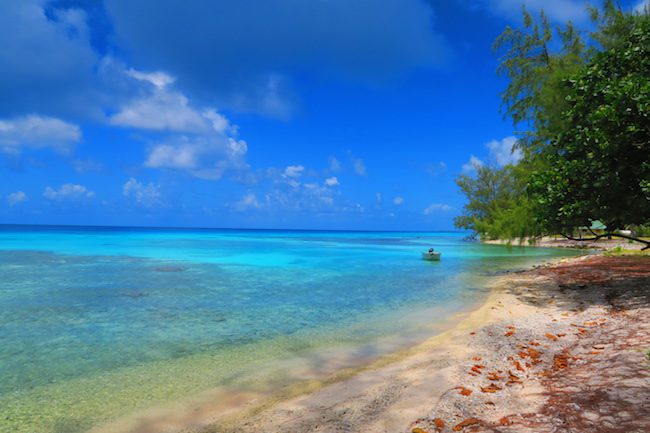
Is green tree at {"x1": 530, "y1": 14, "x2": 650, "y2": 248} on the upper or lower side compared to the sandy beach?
upper

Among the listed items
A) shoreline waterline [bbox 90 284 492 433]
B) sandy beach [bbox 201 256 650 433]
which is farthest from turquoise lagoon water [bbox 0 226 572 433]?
sandy beach [bbox 201 256 650 433]

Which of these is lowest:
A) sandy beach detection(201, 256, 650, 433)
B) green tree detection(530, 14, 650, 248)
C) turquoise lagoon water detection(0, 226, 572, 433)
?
turquoise lagoon water detection(0, 226, 572, 433)

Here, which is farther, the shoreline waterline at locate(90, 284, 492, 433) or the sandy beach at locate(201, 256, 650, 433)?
the shoreline waterline at locate(90, 284, 492, 433)

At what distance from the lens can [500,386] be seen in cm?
506

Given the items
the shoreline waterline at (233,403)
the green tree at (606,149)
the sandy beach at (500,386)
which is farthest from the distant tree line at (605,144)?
the shoreline waterline at (233,403)

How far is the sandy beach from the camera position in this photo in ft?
12.7

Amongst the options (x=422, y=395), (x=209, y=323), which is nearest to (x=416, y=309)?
(x=209, y=323)

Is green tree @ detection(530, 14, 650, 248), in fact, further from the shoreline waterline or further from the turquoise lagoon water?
the shoreline waterline

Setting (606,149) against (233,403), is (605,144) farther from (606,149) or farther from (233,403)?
(233,403)

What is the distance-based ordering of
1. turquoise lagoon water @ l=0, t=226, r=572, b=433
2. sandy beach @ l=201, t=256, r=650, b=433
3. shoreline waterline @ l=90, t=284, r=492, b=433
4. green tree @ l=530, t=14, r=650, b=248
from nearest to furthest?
1. sandy beach @ l=201, t=256, r=650, b=433
2. shoreline waterline @ l=90, t=284, r=492, b=433
3. turquoise lagoon water @ l=0, t=226, r=572, b=433
4. green tree @ l=530, t=14, r=650, b=248

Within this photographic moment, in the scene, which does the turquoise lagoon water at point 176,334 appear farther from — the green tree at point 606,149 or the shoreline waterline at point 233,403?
the green tree at point 606,149

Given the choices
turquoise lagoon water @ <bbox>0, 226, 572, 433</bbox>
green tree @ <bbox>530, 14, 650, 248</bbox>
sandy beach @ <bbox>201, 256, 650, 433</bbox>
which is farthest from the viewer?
green tree @ <bbox>530, 14, 650, 248</bbox>

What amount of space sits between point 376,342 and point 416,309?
4.07 meters

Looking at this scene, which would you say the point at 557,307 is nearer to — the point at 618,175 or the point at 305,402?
the point at 618,175
